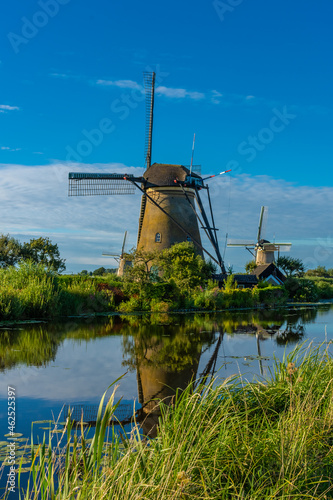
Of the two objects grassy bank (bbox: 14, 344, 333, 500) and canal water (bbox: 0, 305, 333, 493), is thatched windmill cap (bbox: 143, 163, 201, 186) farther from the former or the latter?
grassy bank (bbox: 14, 344, 333, 500)

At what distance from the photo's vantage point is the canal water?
677 cm

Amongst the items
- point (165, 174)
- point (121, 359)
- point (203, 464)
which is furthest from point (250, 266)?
point (203, 464)

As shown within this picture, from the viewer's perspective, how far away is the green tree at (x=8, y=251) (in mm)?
32969

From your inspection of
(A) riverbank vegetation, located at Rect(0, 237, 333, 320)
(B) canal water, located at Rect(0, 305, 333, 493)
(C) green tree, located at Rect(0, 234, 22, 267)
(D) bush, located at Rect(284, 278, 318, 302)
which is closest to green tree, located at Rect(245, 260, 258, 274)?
(D) bush, located at Rect(284, 278, 318, 302)

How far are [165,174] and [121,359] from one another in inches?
878

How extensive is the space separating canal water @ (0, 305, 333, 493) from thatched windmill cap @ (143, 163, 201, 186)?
14776 millimetres

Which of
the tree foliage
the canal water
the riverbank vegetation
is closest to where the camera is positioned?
the canal water

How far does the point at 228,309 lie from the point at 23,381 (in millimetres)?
19469

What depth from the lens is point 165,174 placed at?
31.4 m

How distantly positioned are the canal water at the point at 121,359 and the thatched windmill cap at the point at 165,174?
14.8m

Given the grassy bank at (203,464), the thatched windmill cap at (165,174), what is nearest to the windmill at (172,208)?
the thatched windmill cap at (165,174)

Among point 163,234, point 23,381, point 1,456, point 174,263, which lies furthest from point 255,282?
point 1,456

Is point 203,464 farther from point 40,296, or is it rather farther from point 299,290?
point 299,290

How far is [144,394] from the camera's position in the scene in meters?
7.29
